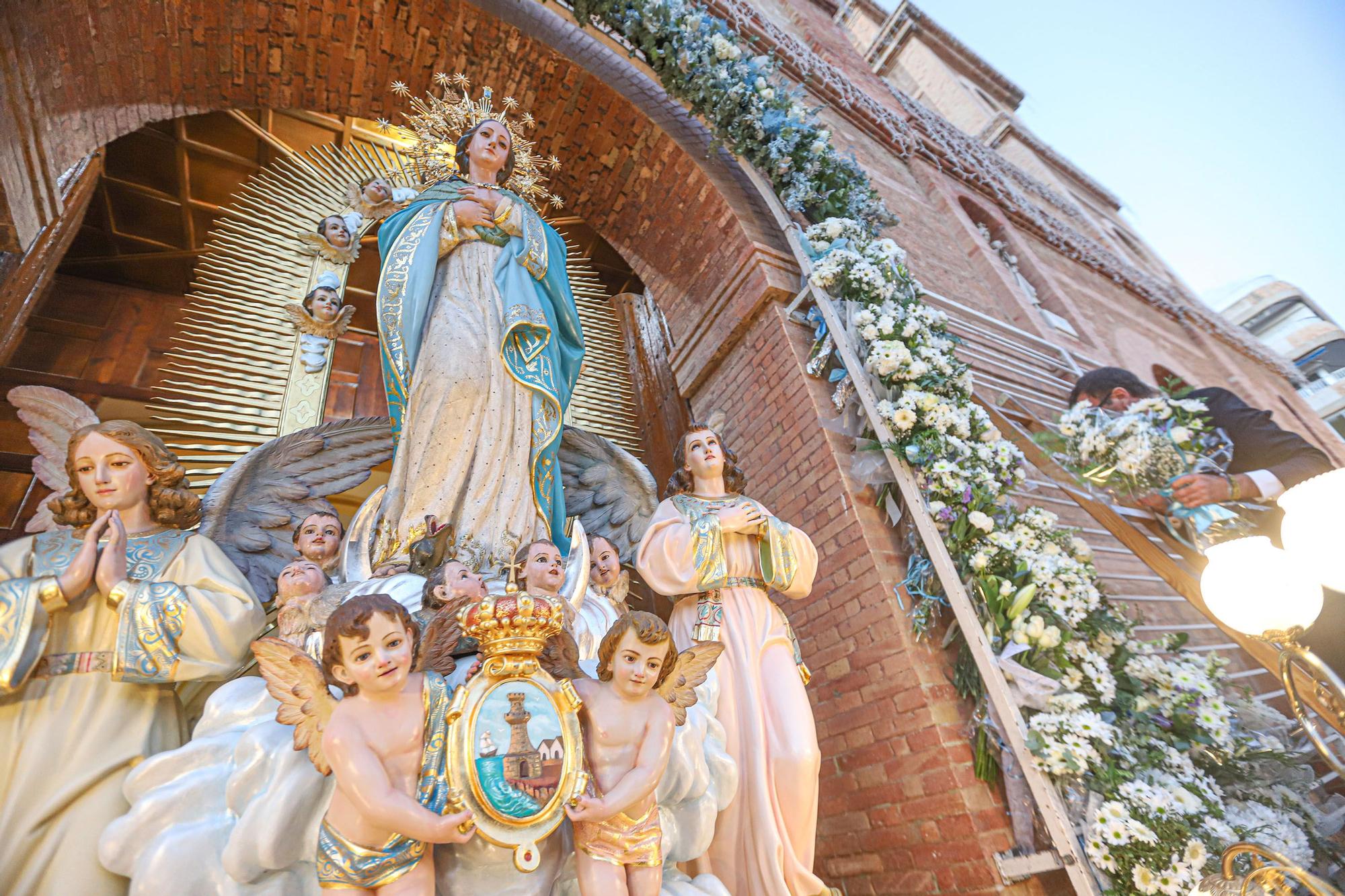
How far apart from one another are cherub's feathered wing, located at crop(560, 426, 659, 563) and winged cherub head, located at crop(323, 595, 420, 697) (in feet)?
5.90

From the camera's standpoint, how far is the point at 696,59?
5.19 m

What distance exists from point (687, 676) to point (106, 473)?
1847mm

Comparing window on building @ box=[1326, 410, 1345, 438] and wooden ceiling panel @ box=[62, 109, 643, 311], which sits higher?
window on building @ box=[1326, 410, 1345, 438]

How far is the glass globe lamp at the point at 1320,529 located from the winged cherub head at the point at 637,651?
2.17m

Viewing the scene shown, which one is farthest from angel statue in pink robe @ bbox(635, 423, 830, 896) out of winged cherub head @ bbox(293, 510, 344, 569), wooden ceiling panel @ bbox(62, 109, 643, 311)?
wooden ceiling panel @ bbox(62, 109, 643, 311)

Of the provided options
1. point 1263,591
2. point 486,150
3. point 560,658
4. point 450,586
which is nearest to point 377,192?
point 486,150

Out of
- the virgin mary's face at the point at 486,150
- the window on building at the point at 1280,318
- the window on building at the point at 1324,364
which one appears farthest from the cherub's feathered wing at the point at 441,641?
the window on building at the point at 1280,318

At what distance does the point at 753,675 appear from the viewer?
2.41m

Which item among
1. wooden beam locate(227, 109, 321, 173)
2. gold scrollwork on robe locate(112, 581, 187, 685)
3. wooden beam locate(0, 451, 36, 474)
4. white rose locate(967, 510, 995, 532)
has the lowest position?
gold scrollwork on robe locate(112, 581, 187, 685)

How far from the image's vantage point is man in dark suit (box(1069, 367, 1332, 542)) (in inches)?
135

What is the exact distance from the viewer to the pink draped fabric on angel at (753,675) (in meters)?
2.17

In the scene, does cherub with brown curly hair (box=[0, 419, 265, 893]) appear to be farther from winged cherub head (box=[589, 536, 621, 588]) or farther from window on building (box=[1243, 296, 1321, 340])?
window on building (box=[1243, 296, 1321, 340])

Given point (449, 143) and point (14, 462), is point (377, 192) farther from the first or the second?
point (14, 462)

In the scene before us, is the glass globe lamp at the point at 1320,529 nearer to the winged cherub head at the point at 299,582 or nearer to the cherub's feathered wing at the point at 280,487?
the winged cherub head at the point at 299,582
